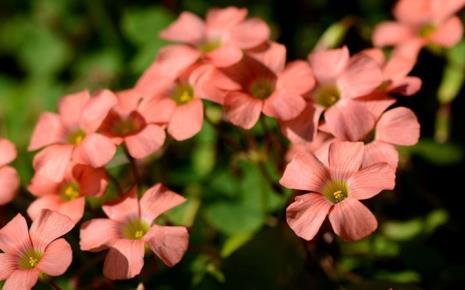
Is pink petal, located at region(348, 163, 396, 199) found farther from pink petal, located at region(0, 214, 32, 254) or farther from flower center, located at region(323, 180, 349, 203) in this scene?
pink petal, located at region(0, 214, 32, 254)

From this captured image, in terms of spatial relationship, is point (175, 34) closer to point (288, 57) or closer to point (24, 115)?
point (288, 57)

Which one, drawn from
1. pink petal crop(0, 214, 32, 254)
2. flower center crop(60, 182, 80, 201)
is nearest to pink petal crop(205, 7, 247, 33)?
flower center crop(60, 182, 80, 201)

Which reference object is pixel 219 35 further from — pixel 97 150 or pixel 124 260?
pixel 124 260

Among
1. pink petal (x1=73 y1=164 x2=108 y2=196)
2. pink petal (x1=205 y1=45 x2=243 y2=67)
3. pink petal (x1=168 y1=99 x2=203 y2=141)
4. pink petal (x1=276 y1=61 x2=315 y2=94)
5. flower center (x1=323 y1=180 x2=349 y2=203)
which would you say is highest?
pink petal (x1=205 y1=45 x2=243 y2=67)

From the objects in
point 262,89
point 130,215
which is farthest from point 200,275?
point 262,89

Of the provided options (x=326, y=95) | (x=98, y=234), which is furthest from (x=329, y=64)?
(x=98, y=234)

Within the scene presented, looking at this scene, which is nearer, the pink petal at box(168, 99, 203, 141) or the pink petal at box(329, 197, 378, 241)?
the pink petal at box(329, 197, 378, 241)
